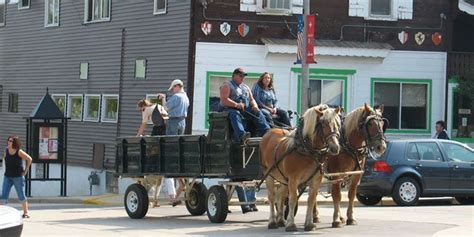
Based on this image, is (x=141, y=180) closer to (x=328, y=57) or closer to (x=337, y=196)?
(x=337, y=196)

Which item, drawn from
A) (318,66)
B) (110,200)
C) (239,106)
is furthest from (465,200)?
(239,106)

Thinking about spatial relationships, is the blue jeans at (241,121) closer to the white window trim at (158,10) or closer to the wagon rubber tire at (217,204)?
the wagon rubber tire at (217,204)

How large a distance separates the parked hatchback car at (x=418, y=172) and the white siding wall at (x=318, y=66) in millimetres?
7297

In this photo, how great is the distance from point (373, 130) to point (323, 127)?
3.82ft

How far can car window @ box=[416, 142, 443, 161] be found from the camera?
71.0 ft

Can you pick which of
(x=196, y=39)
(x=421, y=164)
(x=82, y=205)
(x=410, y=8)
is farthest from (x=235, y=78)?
(x=410, y=8)

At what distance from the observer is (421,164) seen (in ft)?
70.4

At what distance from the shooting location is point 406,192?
21.4 metres

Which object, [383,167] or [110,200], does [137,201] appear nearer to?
[383,167]

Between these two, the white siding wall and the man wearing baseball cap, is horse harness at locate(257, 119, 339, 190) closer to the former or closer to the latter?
Result: the man wearing baseball cap

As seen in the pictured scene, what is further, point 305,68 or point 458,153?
point 305,68

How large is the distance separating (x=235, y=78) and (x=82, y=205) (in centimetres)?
888

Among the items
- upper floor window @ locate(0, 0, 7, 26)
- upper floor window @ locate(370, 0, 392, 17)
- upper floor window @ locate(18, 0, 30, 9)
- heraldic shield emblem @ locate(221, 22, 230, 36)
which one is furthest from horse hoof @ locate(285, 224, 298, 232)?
upper floor window @ locate(0, 0, 7, 26)

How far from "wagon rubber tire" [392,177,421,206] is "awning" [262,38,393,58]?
7.85 meters
